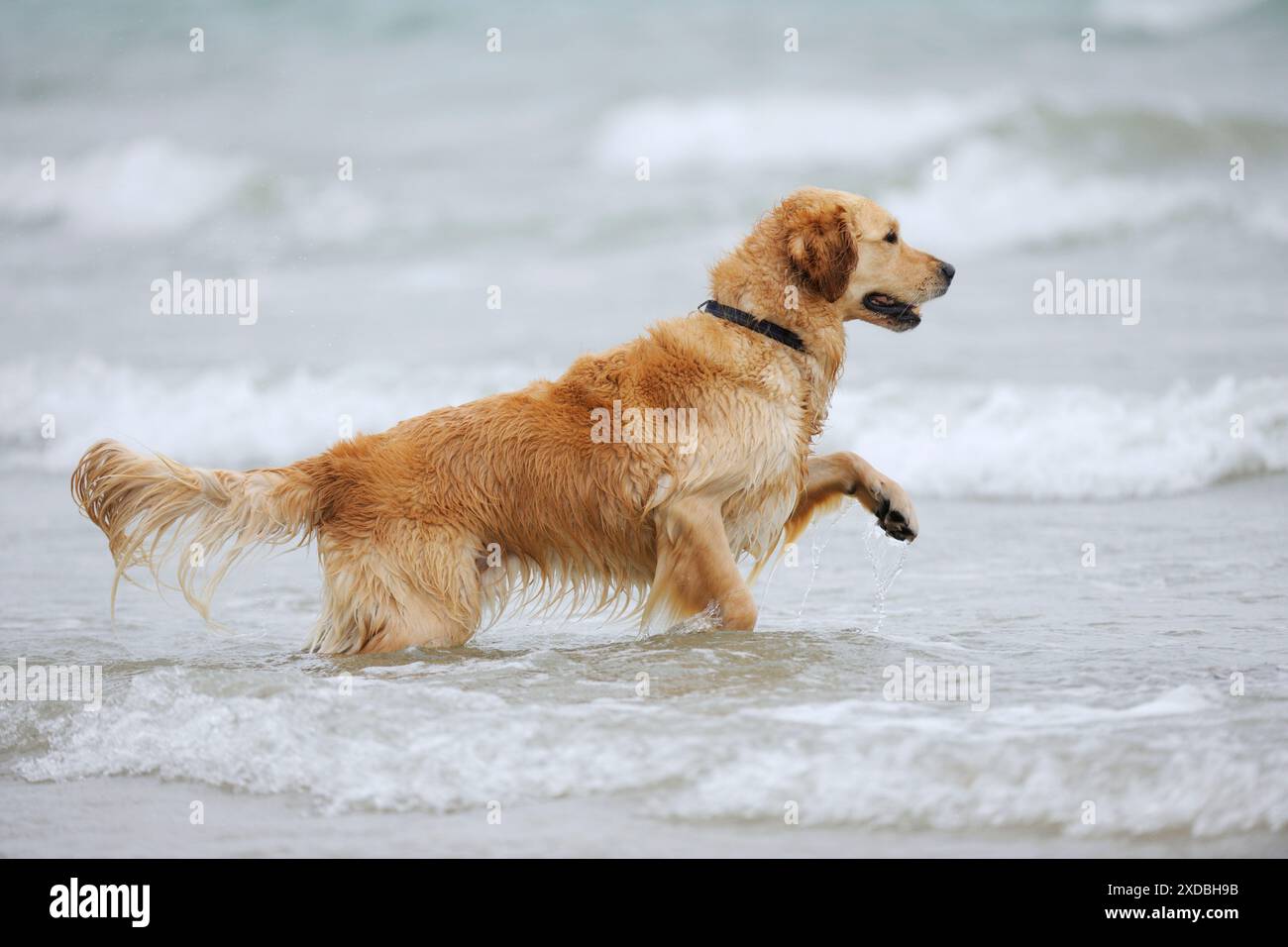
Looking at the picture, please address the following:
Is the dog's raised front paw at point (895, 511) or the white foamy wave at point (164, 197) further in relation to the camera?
the white foamy wave at point (164, 197)

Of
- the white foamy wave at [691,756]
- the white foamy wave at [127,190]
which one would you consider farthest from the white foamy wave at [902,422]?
the white foamy wave at [691,756]

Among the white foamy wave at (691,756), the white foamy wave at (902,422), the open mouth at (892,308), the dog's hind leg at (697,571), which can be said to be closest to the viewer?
the white foamy wave at (691,756)

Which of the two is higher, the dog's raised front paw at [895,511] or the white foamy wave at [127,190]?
the white foamy wave at [127,190]

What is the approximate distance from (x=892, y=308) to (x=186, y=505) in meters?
3.13

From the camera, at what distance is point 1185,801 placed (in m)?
3.84

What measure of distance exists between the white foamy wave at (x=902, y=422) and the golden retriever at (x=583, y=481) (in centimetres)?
552

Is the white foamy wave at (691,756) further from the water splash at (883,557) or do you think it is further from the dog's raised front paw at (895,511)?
the water splash at (883,557)

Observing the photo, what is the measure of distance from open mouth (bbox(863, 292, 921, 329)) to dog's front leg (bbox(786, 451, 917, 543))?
64 cm

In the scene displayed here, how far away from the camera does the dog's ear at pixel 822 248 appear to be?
5.80 metres

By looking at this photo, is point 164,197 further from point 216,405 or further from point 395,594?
point 395,594

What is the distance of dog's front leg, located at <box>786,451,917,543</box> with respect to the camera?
6125 millimetres

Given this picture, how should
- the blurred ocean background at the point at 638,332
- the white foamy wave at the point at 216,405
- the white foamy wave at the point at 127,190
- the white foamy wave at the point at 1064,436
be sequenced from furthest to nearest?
1. the white foamy wave at the point at 127,190
2. the white foamy wave at the point at 216,405
3. the white foamy wave at the point at 1064,436
4. the blurred ocean background at the point at 638,332

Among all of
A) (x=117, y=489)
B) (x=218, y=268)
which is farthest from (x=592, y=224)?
(x=117, y=489)

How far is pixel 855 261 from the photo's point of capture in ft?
19.3
